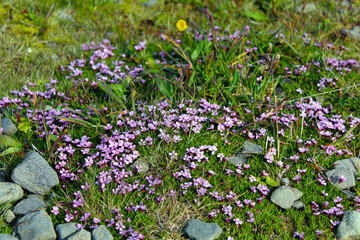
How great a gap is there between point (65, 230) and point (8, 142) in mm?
1617

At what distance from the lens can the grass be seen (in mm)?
4223

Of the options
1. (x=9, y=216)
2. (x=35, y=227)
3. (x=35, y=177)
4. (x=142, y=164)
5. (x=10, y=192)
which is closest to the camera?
(x=35, y=227)

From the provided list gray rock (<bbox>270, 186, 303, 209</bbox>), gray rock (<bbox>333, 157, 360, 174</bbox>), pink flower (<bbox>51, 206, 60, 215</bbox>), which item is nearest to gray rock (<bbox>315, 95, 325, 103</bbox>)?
gray rock (<bbox>333, 157, 360, 174</bbox>)

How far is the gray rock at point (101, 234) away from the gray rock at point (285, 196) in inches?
73.3

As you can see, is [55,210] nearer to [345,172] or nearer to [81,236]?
[81,236]

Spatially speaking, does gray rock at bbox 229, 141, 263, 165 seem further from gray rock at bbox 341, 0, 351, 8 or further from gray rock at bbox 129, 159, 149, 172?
gray rock at bbox 341, 0, 351, 8

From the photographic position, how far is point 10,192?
4.29 meters

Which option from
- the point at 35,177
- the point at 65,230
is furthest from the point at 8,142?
the point at 65,230

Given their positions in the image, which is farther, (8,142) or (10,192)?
(8,142)

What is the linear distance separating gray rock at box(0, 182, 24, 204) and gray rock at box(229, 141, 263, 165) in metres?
2.56

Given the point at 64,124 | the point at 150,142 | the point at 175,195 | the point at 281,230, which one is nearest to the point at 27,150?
the point at 64,124

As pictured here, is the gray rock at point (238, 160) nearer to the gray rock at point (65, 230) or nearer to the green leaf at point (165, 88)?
the green leaf at point (165, 88)

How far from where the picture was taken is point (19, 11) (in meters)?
7.54

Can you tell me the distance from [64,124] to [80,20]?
3.33m
